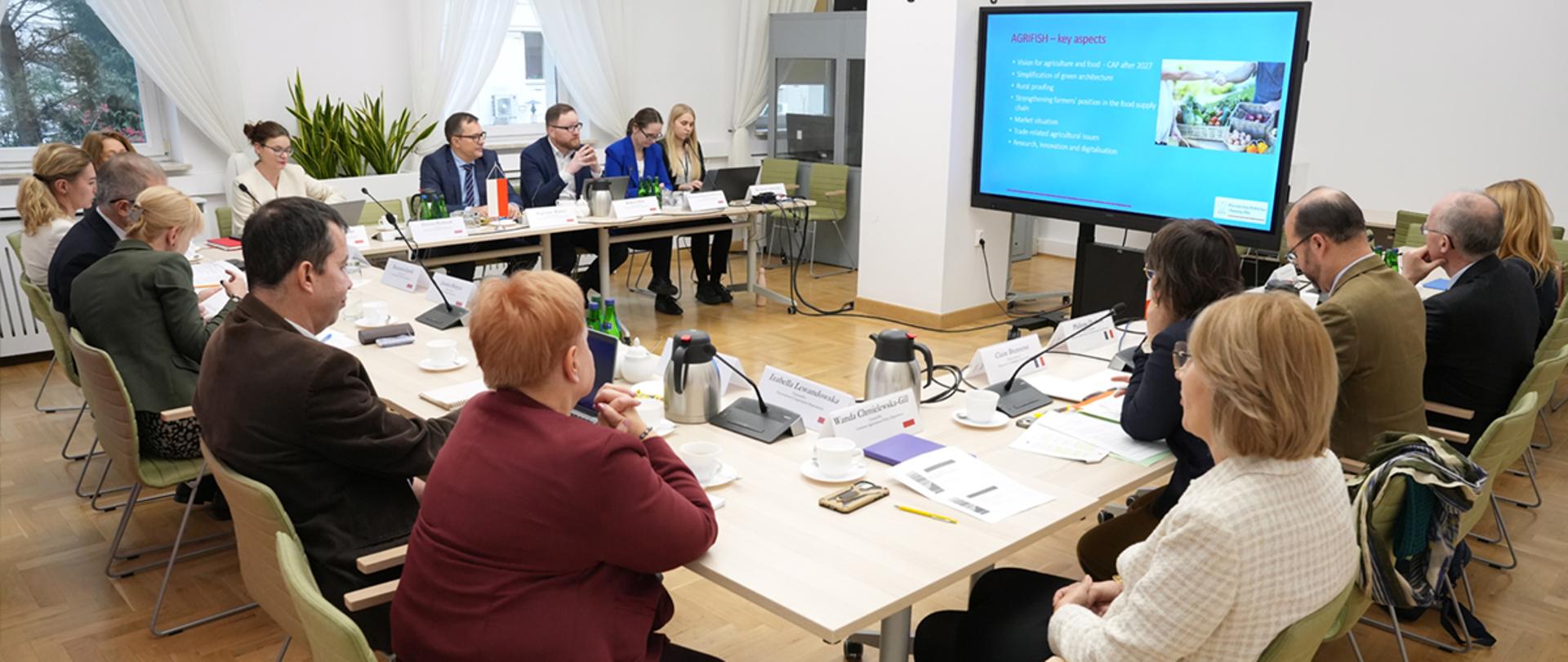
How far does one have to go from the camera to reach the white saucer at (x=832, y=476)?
2.26 m

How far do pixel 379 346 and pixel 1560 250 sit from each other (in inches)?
203

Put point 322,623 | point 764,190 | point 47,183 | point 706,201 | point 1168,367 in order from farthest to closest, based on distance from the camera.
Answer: point 764,190
point 706,201
point 47,183
point 1168,367
point 322,623

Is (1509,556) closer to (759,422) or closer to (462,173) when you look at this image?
(759,422)

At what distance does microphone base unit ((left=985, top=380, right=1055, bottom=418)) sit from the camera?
108 inches

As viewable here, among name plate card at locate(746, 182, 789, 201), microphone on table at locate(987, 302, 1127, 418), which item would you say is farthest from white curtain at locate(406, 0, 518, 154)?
microphone on table at locate(987, 302, 1127, 418)

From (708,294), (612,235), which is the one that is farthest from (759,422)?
(708,294)

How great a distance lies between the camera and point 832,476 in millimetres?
2266

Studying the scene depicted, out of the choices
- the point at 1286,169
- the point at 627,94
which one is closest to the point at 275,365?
the point at 1286,169

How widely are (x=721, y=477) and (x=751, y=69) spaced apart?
682 cm

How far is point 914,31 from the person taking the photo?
6180 mm

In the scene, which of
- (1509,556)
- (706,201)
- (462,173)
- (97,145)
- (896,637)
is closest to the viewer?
(896,637)

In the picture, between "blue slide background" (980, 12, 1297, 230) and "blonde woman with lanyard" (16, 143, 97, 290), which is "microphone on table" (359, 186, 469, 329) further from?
"blue slide background" (980, 12, 1297, 230)

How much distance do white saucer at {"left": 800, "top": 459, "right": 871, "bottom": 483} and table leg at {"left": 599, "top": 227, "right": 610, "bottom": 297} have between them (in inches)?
158

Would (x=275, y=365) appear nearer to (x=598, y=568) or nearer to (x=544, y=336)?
(x=544, y=336)
